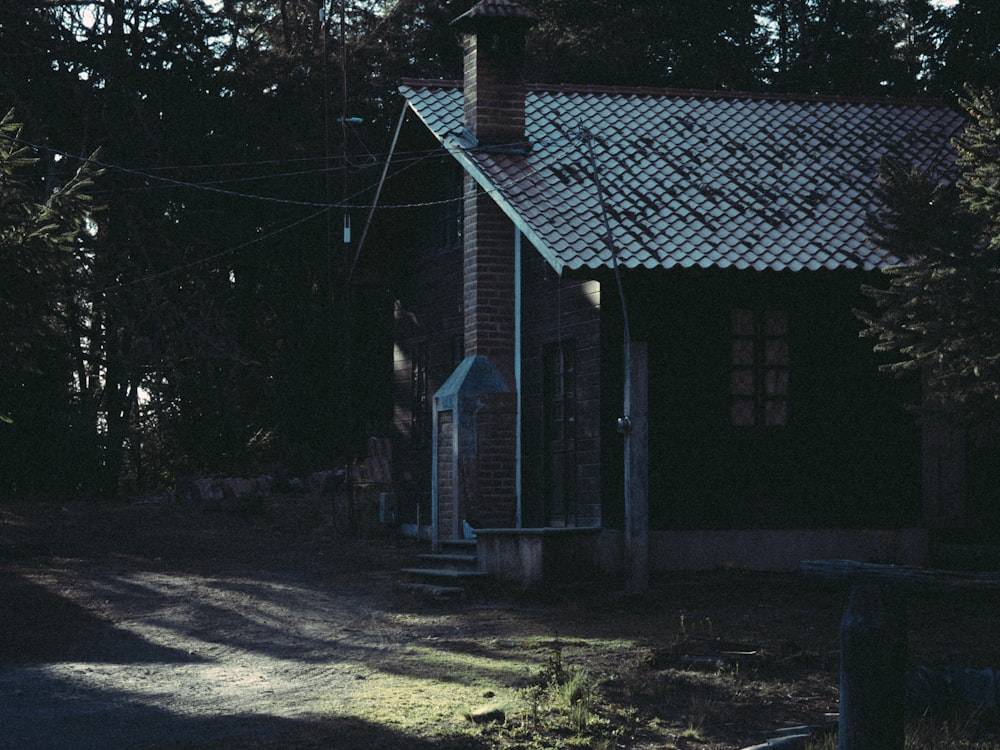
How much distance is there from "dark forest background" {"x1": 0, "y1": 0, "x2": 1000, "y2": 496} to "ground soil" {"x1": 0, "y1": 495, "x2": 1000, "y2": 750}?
835 centimetres

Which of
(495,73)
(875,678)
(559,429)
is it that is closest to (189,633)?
(559,429)

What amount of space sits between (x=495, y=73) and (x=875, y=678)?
15.1m

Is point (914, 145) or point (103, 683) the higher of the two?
point (914, 145)

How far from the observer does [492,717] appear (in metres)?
8.97

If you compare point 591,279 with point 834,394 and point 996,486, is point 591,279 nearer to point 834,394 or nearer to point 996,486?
point 834,394

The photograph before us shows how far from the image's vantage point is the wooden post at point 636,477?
51.7ft

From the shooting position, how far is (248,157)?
107ft

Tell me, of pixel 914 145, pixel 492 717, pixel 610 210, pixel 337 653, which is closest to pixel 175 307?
pixel 610 210

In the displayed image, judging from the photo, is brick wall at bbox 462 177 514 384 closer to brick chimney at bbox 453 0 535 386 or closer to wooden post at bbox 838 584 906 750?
brick chimney at bbox 453 0 535 386

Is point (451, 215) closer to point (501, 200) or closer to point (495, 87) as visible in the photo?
point (495, 87)

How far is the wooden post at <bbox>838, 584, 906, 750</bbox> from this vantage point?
17.1 feet

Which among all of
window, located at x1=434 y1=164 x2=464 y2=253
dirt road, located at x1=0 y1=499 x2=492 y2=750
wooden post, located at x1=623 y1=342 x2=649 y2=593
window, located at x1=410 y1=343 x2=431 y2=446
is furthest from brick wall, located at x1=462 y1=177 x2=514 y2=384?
wooden post, located at x1=623 y1=342 x2=649 y2=593

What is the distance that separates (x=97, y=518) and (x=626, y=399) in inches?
517

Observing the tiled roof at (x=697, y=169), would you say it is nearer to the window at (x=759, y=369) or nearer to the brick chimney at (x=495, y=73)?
the brick chimney at (x=495, y=73)
